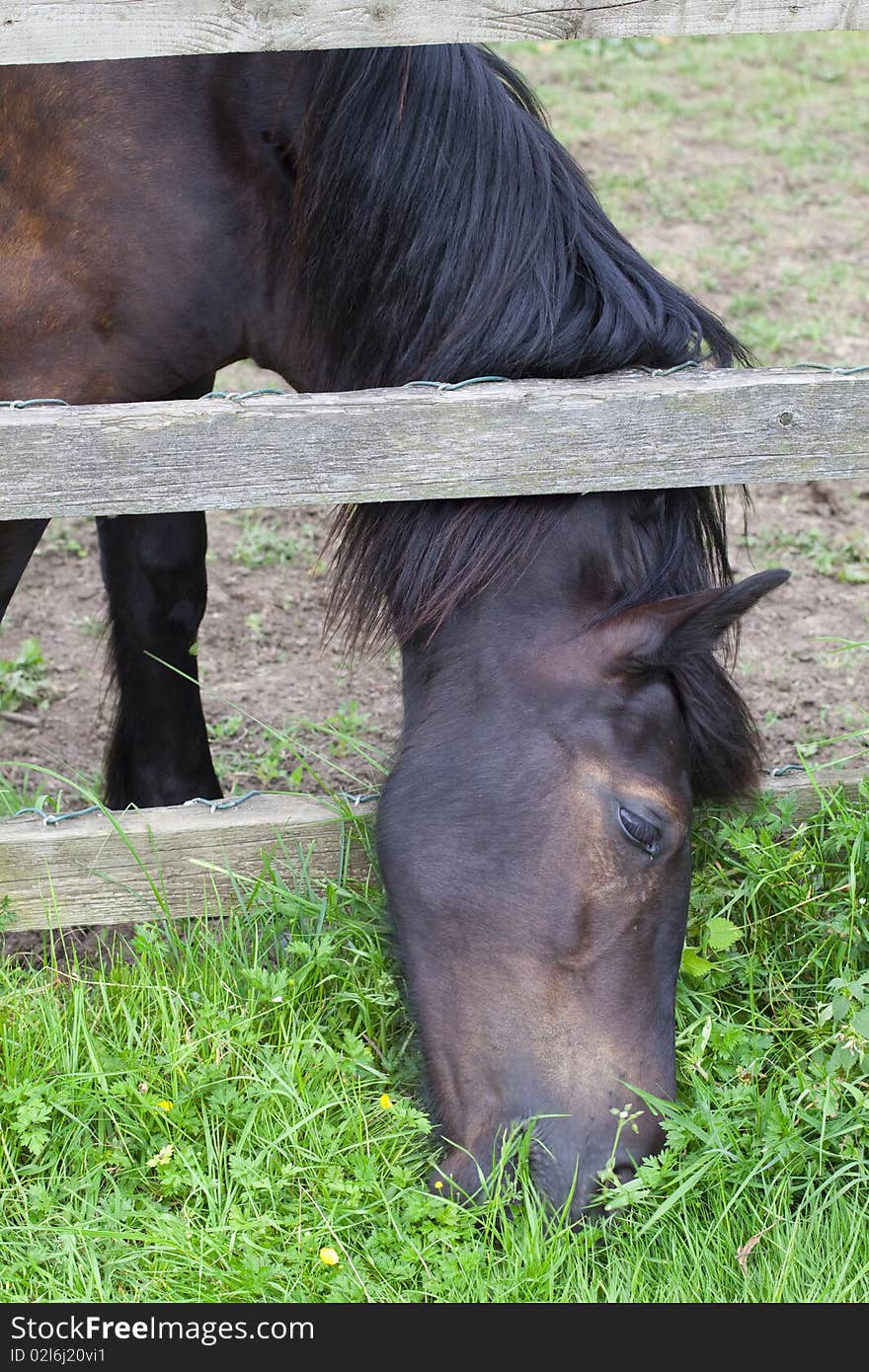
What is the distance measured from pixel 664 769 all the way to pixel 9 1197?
1.37m

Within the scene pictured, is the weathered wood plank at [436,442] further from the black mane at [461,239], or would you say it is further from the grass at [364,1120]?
the grass at [364,1120]

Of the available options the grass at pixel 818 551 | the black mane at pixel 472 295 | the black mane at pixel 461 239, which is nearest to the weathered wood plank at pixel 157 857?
the black mane at pixel 472 295

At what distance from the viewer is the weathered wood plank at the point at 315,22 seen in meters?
1.91

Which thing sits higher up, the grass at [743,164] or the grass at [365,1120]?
the grass at [743,164]

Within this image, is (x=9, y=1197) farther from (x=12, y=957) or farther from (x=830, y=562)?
(x=830, y=562)

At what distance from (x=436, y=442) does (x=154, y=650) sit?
1421 millimetres

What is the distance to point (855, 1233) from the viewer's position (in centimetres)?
220

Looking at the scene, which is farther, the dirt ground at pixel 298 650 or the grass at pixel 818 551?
the grass at pixel 818 551

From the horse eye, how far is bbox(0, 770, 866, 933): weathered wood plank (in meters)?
0.69

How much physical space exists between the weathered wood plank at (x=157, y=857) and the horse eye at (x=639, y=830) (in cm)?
69

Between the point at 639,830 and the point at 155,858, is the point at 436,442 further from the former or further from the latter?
the point at 155,858

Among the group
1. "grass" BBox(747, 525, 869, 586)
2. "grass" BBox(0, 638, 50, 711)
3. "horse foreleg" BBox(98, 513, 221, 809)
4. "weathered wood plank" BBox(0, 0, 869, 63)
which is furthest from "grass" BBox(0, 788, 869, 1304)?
"grass" BBox(747, 525, 869, 586)

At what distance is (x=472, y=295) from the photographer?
2449mm

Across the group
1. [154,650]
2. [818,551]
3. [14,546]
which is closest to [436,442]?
[14,546]
